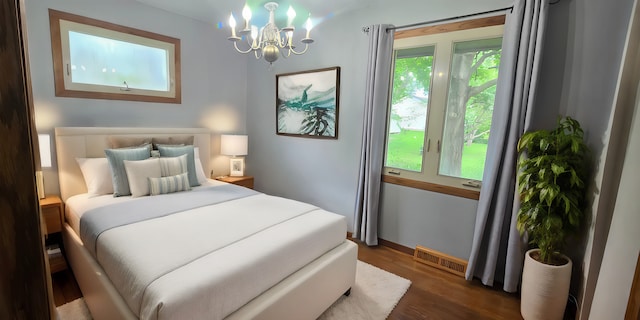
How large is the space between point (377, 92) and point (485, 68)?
96 cm

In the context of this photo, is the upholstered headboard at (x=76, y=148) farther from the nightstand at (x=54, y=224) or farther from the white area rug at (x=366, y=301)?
the white area rug at (x=366, y=301)

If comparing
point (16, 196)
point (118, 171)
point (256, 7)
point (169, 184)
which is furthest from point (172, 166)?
point (16, 196)

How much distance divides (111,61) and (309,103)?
216 cm

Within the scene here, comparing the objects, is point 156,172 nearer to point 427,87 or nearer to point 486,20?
point 427,87

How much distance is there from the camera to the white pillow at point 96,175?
258cm

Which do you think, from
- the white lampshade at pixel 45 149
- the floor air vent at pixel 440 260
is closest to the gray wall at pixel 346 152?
the floor air vent at pixel 440 260

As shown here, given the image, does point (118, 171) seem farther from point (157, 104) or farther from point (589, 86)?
point (589, 86)

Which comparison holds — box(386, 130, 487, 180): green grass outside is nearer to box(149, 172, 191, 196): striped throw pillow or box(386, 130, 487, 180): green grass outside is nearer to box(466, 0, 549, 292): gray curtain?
box(466, 0, 549, 292): gray curtain

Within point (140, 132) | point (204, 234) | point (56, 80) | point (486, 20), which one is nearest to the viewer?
point (204, 234)

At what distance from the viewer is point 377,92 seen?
9.37 feet

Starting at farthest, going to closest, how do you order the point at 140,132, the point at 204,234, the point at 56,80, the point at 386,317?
the point at 140,132, the point at 56,80, the point at 386,317, the point at 204,234

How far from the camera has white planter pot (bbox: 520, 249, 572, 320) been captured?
1890mm

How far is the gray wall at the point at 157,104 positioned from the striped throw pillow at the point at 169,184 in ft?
3.27

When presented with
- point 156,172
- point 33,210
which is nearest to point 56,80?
point 156,172
